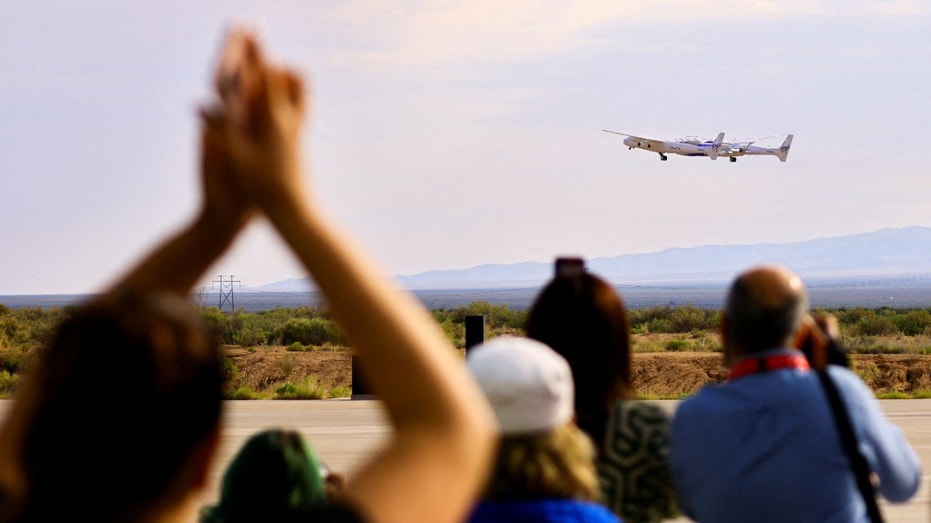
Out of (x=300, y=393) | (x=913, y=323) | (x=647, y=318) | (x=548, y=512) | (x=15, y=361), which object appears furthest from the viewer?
(x=647, y=318)

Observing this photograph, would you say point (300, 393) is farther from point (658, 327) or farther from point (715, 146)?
point (715, 146)

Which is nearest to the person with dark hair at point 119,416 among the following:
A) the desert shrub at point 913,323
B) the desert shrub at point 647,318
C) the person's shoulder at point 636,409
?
the person's shoulder at point 636,409

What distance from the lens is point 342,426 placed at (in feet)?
50.9

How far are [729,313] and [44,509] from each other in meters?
2.57

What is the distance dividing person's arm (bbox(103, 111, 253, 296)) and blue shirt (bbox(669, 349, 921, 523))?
213cm

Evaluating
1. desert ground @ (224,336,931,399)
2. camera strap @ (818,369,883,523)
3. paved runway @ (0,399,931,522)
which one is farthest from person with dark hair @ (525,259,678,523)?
desert ground @ (224,336,931,399)

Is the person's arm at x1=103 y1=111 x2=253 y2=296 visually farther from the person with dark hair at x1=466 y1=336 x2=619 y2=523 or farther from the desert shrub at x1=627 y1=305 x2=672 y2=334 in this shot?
the desert shrub at x1=627 y1=305 x2=672 y2=334

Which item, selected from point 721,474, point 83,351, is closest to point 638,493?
point 721,474

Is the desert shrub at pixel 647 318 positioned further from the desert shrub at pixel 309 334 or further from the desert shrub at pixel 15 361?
the desert shrub at pixel 15 361

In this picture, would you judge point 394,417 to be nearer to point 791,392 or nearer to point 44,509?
point 44,509

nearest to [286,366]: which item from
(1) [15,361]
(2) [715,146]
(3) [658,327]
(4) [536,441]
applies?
(1) [15,361]

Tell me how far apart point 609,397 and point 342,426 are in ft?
39.1

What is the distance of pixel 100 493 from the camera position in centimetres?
158

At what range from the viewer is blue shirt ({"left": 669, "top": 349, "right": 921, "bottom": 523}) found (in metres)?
3.64
